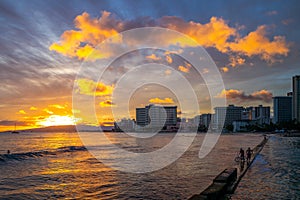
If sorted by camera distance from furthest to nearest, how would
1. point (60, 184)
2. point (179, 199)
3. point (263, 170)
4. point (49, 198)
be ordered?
point (263, 170), point (60, 184), point (49, 198), point (179, 199)

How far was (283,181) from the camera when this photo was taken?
59.6ft

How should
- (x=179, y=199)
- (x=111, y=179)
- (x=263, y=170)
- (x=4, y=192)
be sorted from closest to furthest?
(x=179, y=199) < (x=4, y=192) < (x=111, y=179) < (x=263, y=170)

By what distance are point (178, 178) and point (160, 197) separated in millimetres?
5783

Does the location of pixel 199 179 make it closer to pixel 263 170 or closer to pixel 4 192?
pixel 263 170

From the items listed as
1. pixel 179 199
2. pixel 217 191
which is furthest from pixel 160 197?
pixel 217 191

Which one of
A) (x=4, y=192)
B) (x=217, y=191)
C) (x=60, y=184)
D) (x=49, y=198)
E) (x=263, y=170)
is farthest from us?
(x=263, y=170)

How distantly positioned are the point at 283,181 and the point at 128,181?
1028 cm

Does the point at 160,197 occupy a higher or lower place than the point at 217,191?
lower

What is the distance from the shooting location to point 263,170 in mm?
22906

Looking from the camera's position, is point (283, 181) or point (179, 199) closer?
point (179, 199)

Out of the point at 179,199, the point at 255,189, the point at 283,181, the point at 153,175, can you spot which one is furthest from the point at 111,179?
the point at 283,181

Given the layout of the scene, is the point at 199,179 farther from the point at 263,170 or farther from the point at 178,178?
the point at 263,170

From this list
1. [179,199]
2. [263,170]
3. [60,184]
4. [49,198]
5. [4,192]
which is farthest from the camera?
[263,170]

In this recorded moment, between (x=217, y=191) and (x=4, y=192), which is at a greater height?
(x=217, y=191)
